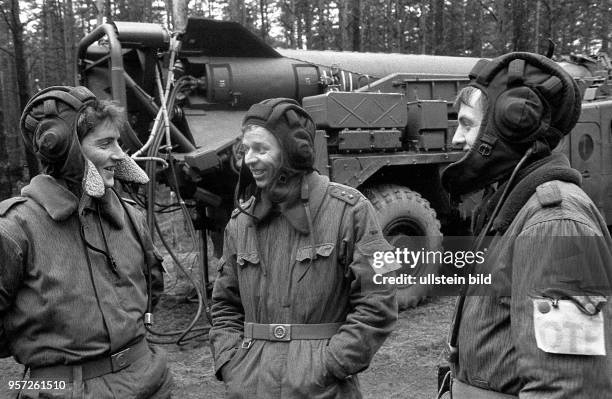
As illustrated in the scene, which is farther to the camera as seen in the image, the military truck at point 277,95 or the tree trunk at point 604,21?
the tree trunk at point 604,21

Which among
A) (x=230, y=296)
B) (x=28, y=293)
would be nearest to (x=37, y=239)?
(x=28, y=293)

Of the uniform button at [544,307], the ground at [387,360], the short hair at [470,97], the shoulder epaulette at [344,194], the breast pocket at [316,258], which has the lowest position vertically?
the ground at [387,360]

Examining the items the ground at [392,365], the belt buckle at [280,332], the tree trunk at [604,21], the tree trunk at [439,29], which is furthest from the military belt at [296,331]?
the tree trunk at [604,21]

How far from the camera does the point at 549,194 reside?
1.85 meters

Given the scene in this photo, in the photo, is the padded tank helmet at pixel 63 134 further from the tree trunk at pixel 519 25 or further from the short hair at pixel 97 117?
the tree trunk at pixel 519 25

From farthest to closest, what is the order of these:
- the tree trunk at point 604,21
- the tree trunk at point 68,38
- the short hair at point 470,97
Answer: the tree trunk at point 604,21 < the tree trunk at point 68,38 < the short hair at point 470,97

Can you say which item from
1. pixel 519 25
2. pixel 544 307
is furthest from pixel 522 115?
pixel 519 25

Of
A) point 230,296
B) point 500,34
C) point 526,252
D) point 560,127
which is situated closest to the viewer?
point 526,252

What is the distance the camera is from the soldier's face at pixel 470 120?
227cm

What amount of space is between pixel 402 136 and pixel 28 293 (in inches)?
213

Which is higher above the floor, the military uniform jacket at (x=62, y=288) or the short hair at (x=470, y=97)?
the short hair at (x=470, y=97)

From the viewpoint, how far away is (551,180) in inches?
77.1

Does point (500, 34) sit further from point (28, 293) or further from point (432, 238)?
point (28, 293)

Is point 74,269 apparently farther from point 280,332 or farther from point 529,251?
point 529,251
